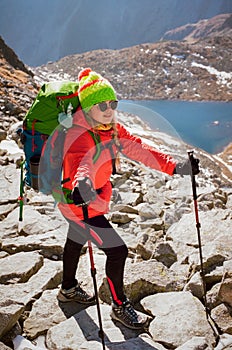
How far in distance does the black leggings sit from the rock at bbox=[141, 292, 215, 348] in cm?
32

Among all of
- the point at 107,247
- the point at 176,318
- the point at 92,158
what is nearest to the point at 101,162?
the point at 92,158

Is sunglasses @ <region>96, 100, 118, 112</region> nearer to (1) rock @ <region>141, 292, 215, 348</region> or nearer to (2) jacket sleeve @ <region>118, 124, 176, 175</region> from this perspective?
(2) jacket sleeve @ <region>118, 124, 176, 175</region>

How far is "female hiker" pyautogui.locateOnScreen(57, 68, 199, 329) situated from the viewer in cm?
270

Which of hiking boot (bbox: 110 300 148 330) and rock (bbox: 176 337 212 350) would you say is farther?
hiking boot (bbox: 110 300 148 330)

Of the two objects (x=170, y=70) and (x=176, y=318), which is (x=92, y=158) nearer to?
(x=176, y=318)

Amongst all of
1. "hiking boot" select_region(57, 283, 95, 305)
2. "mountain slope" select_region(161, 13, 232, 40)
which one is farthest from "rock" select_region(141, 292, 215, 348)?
"mountain slope" select_region(161, 13, 232, 40)

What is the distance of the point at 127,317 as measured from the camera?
9.76 feet

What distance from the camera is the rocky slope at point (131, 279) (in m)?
2.82

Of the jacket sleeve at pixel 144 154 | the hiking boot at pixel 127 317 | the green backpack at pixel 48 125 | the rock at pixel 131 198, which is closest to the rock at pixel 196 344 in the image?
the hiking boot at pixel 127 317

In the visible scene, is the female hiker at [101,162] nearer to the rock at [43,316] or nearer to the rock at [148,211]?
the rock at [43,316]

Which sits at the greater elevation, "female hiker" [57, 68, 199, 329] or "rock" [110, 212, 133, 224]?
"female hiker" [57, 68, 199, 329]

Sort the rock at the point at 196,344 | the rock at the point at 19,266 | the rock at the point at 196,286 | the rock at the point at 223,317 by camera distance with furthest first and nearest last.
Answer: the rock at the point at 19,266, the rock at the point at 196,286, the rock at the point at 223,317, the rock at the point at 196,344

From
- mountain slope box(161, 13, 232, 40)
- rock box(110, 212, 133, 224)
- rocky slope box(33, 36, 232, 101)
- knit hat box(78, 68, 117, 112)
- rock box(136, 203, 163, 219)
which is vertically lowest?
rock box(110, 212, 133, 224)

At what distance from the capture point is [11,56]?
974 inches
